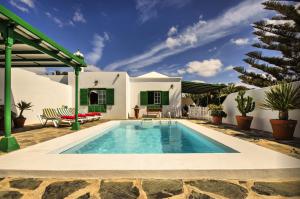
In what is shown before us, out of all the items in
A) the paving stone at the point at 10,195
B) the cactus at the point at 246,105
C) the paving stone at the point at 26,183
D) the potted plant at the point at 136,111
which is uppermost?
the cactus at the point at 246,105

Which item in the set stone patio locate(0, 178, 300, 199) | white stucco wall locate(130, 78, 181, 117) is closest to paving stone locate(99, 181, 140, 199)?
stone patio locate(0, 178, 300, 199)

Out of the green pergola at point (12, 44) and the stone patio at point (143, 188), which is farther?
the green pergola at point (12, 44)

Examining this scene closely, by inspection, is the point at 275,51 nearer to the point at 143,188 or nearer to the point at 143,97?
the point at 143,97

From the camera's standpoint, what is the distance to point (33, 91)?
34.1ft

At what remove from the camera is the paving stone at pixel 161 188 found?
7.86 ft

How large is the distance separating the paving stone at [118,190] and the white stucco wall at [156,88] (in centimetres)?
1297

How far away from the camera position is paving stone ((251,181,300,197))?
7.86 ft

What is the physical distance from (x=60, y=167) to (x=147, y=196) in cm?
141

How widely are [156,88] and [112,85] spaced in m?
3.46

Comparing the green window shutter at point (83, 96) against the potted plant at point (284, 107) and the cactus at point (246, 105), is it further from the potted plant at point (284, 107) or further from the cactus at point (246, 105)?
the potted plant at point (284, 107)

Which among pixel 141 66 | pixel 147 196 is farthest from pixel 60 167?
pixel 141 66

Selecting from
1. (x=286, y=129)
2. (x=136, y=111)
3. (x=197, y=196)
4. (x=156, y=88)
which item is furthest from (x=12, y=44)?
(x=156, y=88)

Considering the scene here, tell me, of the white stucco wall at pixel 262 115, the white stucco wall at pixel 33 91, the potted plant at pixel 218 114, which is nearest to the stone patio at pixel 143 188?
the white stucco wall at pixel 262 115

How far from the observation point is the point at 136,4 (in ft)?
40.5
